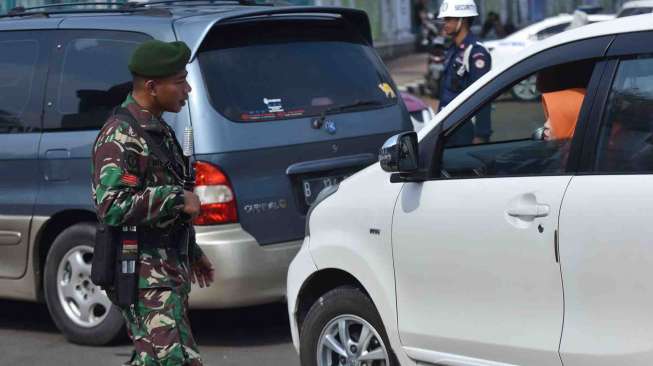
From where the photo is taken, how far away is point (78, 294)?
6867 mm

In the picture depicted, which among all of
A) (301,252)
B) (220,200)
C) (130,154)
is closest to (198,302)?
(220,200)

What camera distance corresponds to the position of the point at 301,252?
5590 mm

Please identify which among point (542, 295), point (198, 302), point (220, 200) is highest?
point (542, 295)

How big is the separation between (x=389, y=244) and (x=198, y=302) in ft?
6.19

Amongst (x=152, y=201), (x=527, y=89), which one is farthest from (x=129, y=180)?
(x=527, y=89)

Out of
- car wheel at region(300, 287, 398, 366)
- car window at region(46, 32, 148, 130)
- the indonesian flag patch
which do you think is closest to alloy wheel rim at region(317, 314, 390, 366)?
car wheel at region(300, 287, 398, 366)

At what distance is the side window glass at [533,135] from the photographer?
4.56 meters

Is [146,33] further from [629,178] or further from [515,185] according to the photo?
[629,178]

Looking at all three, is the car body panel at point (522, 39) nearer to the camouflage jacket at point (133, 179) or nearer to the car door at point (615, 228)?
the car door at point (615, 228)

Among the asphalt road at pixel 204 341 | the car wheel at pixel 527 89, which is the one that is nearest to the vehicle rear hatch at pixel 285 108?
the asphalt road at pixel 204 341

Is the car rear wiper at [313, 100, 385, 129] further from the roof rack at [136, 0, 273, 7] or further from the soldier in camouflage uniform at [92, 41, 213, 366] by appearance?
the soldier in camouflage uniform at [92, 41, 213, 366]

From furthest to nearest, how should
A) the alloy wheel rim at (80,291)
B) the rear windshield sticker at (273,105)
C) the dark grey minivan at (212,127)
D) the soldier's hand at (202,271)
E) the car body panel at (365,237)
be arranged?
the alloy wheel rim at (80,291) < the rear windshield sticker at (273,105) < the dark grey minivan at (212,127) < the car body panel at (365,237) < the soldier's hand at (202,271)

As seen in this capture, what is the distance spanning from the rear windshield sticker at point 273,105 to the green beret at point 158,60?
2.27 m

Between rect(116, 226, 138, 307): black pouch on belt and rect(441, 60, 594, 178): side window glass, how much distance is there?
4.25 ft
